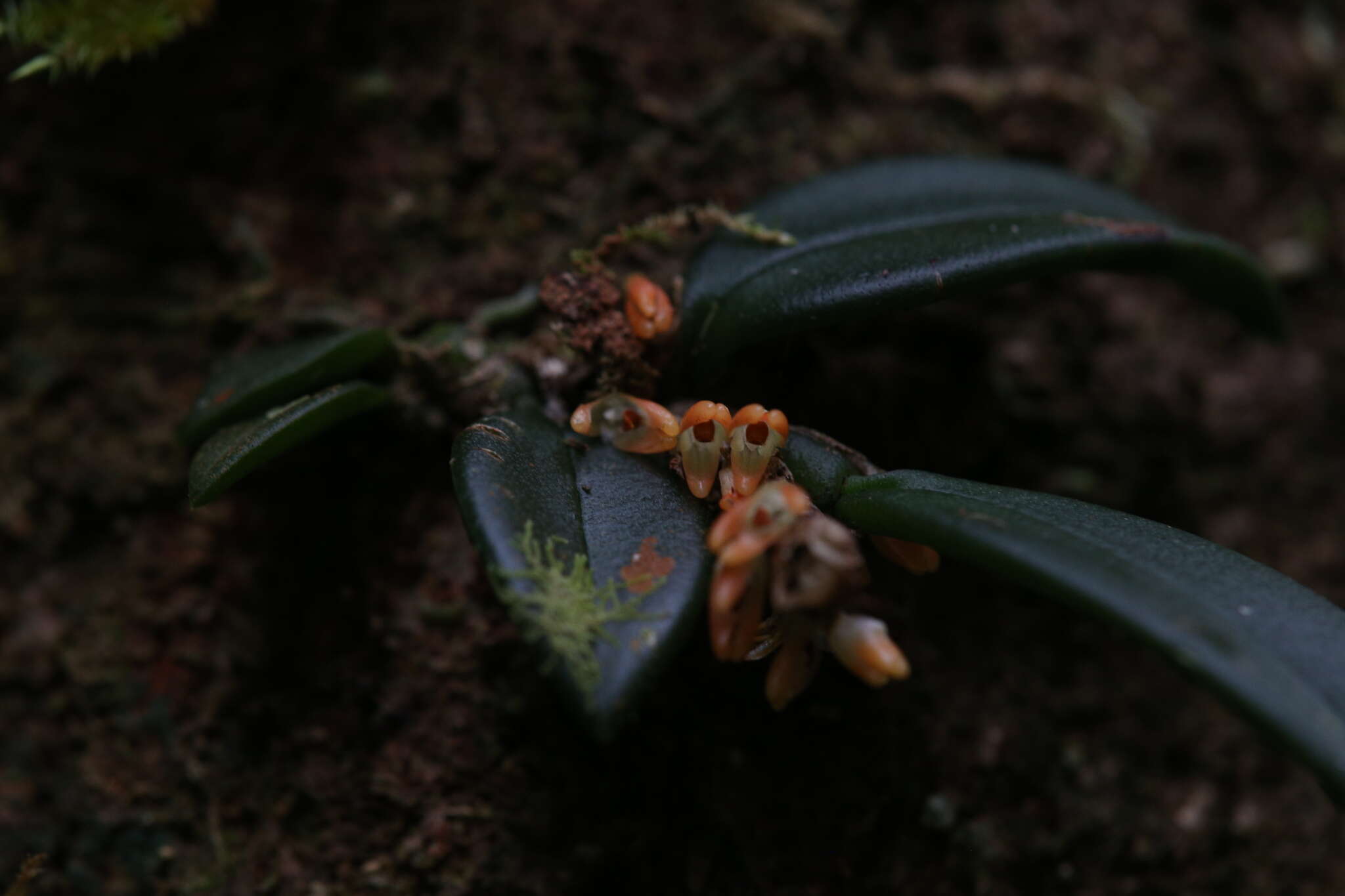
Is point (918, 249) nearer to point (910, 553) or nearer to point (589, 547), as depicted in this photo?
point (910, 553)

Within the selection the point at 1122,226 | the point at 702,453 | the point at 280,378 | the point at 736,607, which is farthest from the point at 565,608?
the point at 1122,226

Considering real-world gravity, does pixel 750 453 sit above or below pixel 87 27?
below

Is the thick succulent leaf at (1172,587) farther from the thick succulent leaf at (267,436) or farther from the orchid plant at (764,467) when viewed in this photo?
the thick succulent leaf at (267,436)

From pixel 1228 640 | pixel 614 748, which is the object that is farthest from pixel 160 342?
pixel 1228 640

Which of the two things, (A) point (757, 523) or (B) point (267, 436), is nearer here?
(A) point (757, 523)

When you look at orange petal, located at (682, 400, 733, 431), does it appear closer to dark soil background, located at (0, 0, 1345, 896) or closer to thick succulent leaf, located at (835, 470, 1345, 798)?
thick succulent leaf, located at (835, 470, 1345, 798)

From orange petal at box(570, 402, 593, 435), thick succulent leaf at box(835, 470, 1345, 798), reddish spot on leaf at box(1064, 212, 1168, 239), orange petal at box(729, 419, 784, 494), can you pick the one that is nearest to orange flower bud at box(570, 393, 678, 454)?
orange petal at box(570, 402, 593, 435)
